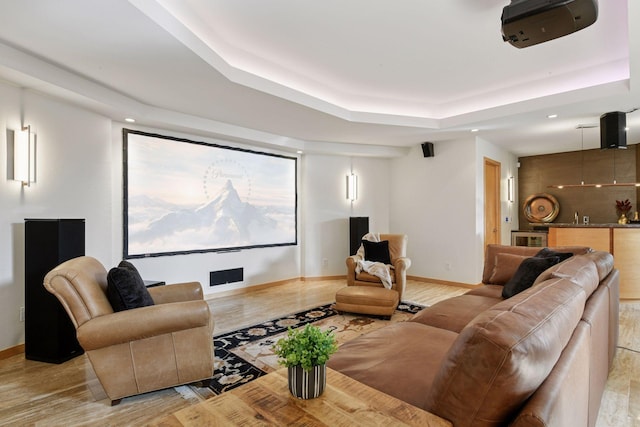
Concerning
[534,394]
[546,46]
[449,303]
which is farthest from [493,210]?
[534,394]

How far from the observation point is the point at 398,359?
1.73 meters

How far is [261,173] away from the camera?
5473 mm

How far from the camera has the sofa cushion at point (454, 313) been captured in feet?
7.67

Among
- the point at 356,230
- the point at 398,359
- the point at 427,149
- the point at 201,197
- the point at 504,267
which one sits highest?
the point at 427,149

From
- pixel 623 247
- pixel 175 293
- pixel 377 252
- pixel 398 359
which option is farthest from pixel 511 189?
pixel 175 293

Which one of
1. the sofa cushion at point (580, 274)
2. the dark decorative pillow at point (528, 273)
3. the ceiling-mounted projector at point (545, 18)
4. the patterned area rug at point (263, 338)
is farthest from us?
the dark decorative pillow at point (528, 273)

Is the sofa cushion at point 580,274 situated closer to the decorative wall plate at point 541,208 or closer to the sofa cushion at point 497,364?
the sofa cushion at point 497,364

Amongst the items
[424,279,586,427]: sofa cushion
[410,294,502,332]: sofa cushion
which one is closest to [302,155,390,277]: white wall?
[410,294,502,332]: sofa cushion

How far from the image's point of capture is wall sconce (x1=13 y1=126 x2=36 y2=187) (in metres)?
2.91

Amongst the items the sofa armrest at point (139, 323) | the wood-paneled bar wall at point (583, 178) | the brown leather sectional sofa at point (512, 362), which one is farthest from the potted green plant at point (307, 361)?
the wood-paneled bar wall at point (583, 178)

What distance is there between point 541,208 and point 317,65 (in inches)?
264

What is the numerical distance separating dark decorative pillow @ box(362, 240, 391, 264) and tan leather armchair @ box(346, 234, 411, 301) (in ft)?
0.27

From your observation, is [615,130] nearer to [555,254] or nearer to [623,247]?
[623,247]

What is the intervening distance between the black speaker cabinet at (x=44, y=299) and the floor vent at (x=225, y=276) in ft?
6.81
